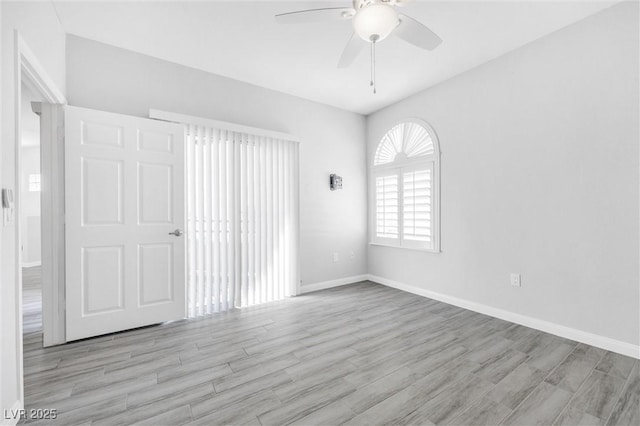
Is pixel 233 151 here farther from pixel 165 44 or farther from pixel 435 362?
pixel 435 362

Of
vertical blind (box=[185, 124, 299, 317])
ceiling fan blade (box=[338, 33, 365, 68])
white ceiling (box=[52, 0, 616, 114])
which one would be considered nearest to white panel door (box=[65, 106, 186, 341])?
vertical blind (box=[185, 124, 299, 317])

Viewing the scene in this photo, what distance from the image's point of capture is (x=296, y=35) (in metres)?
2.71

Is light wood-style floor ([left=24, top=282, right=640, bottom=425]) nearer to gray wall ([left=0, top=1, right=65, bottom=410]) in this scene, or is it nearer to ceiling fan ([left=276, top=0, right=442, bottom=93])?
gray wall ([left=0, top=1, right=65, bottom=410])

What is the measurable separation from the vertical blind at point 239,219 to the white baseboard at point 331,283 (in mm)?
224

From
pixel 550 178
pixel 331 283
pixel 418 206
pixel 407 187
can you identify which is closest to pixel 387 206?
pixel 407 187

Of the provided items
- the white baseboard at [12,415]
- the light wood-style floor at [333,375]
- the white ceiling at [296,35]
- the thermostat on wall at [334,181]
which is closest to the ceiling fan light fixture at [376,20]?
the white ceiling at [296,35]

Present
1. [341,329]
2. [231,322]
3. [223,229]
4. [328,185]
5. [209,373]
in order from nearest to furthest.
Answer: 1. [209,373]
2. [341,329]
3. [231,322]
4. [223,229]
5. [328,185]

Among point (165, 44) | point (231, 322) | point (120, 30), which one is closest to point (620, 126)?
point (231, 322)

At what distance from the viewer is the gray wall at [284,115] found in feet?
9.25

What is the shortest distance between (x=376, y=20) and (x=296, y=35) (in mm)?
1205

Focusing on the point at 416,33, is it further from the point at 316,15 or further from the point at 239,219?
the point at 239,219

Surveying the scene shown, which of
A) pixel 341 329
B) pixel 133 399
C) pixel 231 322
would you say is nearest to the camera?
pixel 133 399

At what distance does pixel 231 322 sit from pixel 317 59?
2957 mm

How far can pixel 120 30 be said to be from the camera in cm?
263
